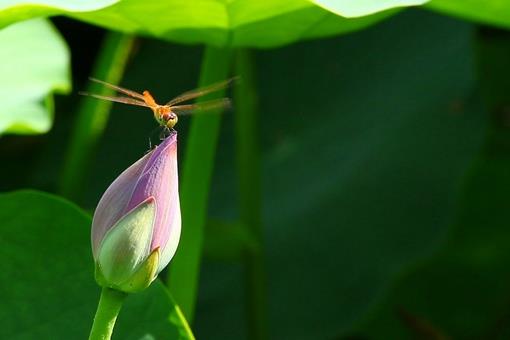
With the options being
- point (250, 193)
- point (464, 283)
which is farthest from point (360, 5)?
point (464, 283)

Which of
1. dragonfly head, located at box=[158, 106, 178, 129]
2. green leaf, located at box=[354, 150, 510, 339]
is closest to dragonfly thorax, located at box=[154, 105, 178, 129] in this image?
dragonfly head, located at box=[158, 106, 178, 129]

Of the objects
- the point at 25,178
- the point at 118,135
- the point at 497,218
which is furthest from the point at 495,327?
the point at 25,178

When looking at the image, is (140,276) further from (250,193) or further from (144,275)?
(250,193)

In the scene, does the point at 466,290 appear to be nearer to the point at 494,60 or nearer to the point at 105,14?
the point at 494,60

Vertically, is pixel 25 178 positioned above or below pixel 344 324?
above

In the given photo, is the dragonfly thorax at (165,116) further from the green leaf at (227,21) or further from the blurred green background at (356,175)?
the blurred green background at (356,175)
